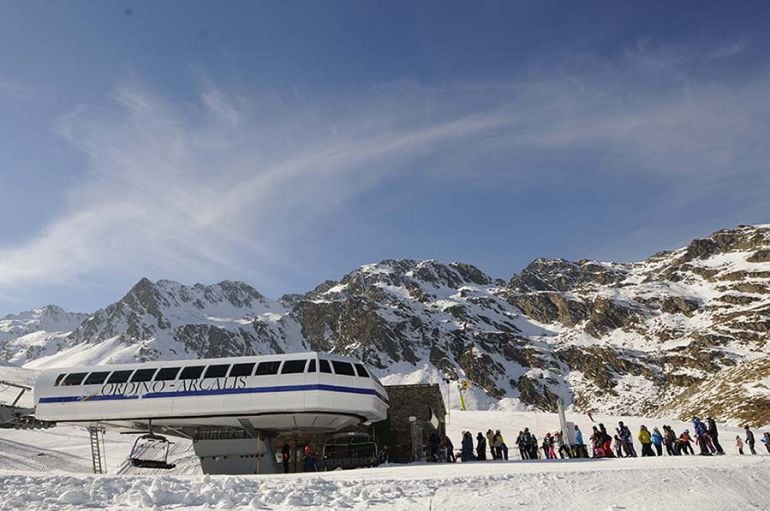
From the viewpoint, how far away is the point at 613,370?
19775 cm

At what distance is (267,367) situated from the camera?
27.9 m

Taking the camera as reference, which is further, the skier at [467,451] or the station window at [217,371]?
the station window at [217,371]

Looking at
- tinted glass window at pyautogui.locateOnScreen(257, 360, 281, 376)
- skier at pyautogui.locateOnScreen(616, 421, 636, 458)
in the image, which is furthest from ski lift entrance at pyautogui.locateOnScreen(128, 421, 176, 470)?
skier at pyautogui.locateOnScreen(616, 421, 636, 458)

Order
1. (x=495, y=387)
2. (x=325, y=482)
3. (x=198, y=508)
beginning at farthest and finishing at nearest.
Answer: (x=495, y=387) → (x=325, y=482) → (x=198, y=508)

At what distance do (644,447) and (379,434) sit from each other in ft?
47.7

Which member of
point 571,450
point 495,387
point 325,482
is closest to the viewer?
point 325,482

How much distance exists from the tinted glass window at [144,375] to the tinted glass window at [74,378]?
119 inches

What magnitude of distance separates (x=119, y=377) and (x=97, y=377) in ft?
4.56

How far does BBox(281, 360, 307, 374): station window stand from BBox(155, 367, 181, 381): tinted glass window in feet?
19.4

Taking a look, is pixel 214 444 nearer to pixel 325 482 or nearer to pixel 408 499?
pixel 325 482

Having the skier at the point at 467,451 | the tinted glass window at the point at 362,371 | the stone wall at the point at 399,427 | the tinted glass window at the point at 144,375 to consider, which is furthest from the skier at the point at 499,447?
the tinted glass window at the point at 144,375

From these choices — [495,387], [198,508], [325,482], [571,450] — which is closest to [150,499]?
[198,508]

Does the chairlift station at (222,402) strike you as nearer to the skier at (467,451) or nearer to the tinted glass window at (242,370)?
the tinted glass window at (242,370)

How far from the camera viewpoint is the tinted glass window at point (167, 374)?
28828mm
